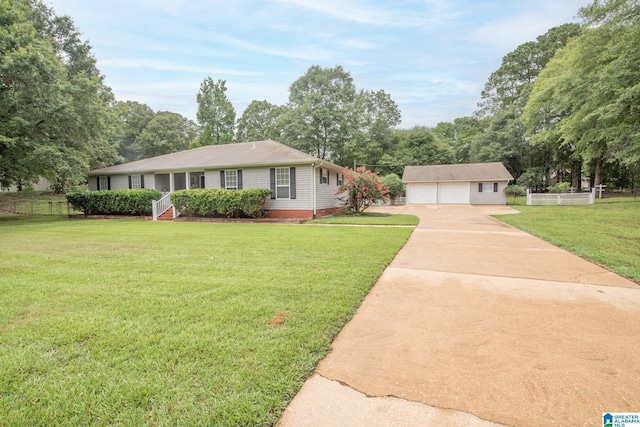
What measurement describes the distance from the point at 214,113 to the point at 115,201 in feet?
64.9

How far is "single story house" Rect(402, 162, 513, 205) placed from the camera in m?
24.2

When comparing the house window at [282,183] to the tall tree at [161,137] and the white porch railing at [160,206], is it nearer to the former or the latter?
the white porch railing at [160,206]

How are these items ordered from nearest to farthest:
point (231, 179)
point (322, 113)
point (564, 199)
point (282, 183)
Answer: point (282, 183) → point (231, 179) → point (564, 199) → point (322, 113)

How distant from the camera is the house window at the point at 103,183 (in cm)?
1778

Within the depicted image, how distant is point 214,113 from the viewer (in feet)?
106

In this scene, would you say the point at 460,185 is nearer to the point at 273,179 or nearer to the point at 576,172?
the point at 576,172

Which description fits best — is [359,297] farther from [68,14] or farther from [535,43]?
[535,43]

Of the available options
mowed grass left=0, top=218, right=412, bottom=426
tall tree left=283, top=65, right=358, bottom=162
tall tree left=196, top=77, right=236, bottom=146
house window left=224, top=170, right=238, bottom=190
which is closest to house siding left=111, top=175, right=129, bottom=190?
house window left=224, top=170, right=238, bottom=190

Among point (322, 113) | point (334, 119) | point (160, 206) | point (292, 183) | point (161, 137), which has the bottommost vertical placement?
point (160, 206)

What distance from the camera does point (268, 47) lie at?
48.3 ft

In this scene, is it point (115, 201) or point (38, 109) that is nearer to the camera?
point (38, 109)

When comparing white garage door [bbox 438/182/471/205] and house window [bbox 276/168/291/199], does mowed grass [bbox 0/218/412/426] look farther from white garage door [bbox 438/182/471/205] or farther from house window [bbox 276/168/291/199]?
white garage door [bbox 438/182/471/205]

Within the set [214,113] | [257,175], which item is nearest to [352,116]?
[214,113]

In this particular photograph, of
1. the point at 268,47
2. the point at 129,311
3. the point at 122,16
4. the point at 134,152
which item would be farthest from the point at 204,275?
the point at 134,152
